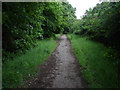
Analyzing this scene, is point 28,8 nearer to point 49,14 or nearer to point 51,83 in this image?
point 51,83

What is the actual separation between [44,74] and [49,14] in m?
4.91

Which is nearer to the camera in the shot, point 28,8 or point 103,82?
point 28,8

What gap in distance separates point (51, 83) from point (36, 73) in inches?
45.9

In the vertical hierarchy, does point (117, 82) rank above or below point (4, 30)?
below

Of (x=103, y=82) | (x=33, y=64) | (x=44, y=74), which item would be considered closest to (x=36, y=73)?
(x=44, y=74)

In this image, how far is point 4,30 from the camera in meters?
2.70

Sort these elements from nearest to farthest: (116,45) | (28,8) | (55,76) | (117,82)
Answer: (28,8)
(117,82)
(55,76)
(116,45)

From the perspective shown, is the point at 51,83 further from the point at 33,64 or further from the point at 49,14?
the point at 49,14

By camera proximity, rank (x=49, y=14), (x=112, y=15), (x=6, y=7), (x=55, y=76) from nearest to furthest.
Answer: (x=6, y=7)
(x=55, y=76)
(x=112, y=15)
(x=49, y=14)

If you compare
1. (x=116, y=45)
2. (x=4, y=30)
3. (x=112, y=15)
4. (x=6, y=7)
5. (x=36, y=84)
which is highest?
(x=112, y=15)

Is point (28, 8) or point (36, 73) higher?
point (28, 8)

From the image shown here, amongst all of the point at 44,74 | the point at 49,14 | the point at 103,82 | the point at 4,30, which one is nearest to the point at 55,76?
the point at 44,74

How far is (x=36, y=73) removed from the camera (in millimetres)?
5316

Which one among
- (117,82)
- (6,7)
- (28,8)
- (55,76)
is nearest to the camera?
(6,7)
